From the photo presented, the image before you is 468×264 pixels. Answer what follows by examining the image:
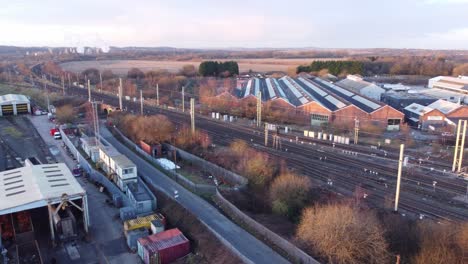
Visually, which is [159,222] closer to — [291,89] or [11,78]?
[291,89]

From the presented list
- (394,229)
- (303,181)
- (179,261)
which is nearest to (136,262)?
(179,261)

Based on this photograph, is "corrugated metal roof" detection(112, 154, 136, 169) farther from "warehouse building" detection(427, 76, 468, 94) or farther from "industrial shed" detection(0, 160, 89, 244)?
"warehouse building" detection(427, 76, 468, 94)

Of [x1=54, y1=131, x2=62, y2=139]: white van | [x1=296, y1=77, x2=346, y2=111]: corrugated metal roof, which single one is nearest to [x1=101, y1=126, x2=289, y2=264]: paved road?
[x1=54, y1=131, x2=62, y2=139]: white van

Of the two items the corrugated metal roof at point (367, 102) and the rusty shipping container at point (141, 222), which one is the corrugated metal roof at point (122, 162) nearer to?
the rusty shipping container at point (141, 222)

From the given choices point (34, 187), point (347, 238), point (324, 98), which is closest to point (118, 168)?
point (34, 187)

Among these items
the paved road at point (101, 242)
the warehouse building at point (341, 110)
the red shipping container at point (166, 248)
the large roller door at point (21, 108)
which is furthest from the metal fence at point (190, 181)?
the large roller door at point (21, 108)

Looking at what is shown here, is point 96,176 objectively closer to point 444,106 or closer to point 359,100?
point 359,100
